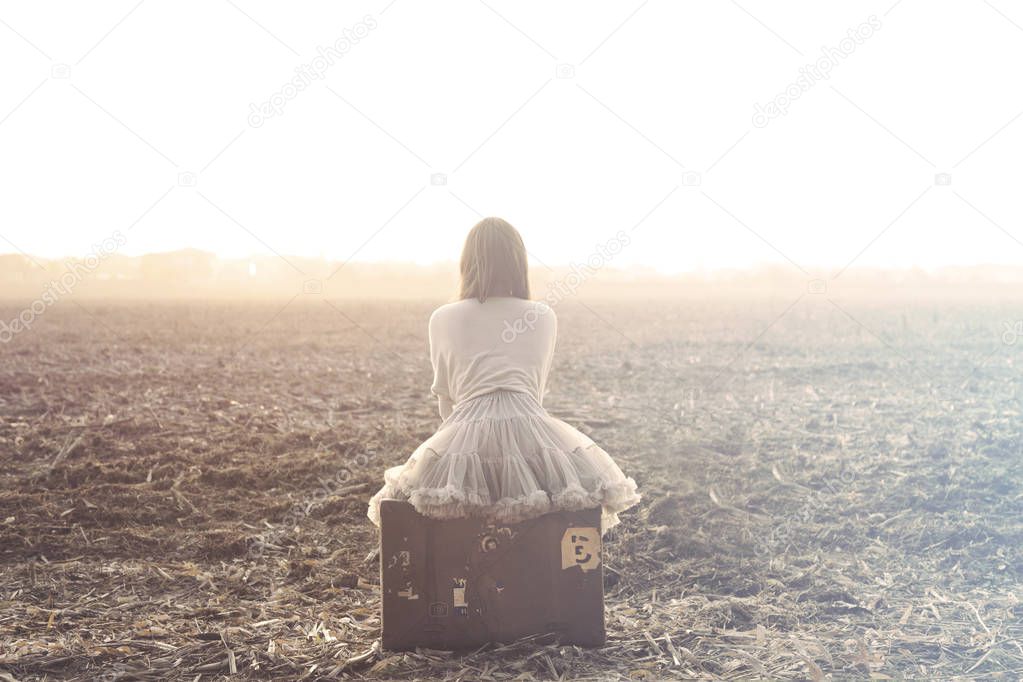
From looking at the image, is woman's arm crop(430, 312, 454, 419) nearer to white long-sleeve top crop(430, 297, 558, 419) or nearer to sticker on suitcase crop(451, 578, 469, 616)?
white long-sleeve top crop(430, 297, 558, 419)

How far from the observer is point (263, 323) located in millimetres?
18141

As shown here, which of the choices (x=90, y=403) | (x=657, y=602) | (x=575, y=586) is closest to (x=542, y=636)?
(x=575, y=586)

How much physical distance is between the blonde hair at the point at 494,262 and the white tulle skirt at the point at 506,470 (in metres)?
0.41

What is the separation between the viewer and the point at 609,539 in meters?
4.71

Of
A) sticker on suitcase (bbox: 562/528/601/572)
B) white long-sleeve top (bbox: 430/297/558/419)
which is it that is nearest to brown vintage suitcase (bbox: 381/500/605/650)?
sticker on suitcase (bbox: 562/528/601/572)

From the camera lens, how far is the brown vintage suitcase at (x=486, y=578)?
3229 mm

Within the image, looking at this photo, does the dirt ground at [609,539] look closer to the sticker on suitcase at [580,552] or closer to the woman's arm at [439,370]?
the sticker on suitcase at [580,552]

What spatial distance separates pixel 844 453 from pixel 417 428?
11.0 feet

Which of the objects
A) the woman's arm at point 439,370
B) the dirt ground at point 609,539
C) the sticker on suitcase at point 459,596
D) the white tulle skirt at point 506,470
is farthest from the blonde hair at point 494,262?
the dirt ground at point 609,539

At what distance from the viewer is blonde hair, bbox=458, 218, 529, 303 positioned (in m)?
3.42

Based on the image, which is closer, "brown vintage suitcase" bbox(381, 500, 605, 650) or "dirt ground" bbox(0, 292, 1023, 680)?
"brown vintage suitcase" bbox(381, 500, 605, 650)

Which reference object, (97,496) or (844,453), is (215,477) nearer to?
(97,496)


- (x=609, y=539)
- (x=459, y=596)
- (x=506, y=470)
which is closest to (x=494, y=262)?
(x=506, y=470)

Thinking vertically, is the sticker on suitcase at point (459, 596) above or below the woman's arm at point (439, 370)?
below
